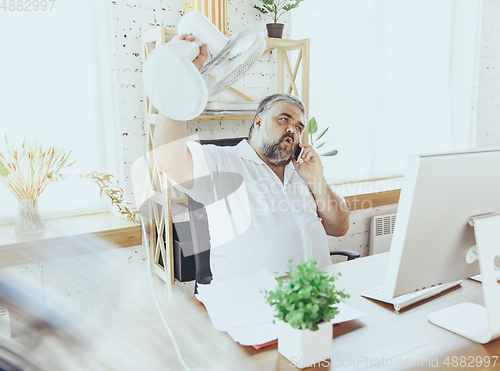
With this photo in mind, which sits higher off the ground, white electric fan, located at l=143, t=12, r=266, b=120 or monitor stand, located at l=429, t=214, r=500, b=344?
white electric fan, located at l=143, t=12, r=266, b=120

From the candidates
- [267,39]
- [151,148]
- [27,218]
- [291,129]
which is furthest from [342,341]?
[267,39]

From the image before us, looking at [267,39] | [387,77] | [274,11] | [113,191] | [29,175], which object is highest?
[274,11]

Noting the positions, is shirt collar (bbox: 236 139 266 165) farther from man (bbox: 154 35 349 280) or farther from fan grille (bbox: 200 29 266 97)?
fan grille (bbox: 200 29 266 97)

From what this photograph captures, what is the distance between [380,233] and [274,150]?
5.55 feet

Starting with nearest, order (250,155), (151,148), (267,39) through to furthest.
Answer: (250,155), (151,148), (267,39)

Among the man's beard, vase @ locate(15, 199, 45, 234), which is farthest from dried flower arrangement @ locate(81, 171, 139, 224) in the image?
the man's beard

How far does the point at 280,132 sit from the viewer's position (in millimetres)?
1817

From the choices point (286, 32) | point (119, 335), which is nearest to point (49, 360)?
point (119, 335)

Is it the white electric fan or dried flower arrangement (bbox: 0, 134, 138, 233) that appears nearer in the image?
the white electric fan

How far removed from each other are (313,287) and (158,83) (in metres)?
0.49

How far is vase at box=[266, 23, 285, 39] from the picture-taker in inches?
90.8

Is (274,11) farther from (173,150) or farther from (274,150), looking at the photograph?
(173,150)

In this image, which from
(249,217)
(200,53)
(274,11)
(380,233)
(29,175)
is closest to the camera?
(200,53)

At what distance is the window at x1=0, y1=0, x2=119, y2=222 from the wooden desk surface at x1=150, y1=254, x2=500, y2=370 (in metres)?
1.41
